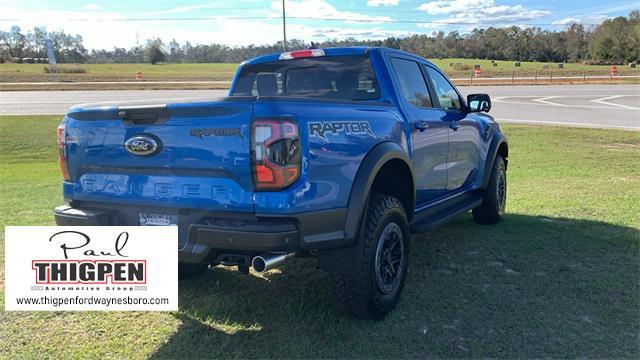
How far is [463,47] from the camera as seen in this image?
262 feet

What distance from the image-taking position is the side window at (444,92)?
5035 mm

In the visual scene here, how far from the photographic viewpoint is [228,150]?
2848mm

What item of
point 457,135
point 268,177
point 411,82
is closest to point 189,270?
point 268,177

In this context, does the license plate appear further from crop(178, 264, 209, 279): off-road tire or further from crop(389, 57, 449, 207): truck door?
crop(389, 57, 449, 207): truck door

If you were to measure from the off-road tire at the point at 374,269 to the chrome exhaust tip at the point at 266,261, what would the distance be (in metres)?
0.53

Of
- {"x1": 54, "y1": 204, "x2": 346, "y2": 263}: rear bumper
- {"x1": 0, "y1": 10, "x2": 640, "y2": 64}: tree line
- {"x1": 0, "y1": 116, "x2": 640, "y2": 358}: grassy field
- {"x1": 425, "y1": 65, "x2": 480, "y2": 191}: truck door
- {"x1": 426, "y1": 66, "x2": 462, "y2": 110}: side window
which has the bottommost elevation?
{"x1": 0, "y1": 116, "x2": 640, "y2": 358}: grassy field

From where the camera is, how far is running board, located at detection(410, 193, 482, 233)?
426 centimetres

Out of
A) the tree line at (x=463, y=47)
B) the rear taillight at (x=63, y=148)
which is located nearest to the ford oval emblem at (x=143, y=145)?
the rear taillight at (x=63, y=148)

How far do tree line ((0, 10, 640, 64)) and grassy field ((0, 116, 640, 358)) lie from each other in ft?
219

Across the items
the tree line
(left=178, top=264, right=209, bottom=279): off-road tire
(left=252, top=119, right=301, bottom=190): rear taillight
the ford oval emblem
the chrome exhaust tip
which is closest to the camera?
(left=252, top=119, right=301, bottom=190): rear taillight

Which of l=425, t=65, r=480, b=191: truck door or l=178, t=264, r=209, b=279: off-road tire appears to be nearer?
l=178, t=264, r=209, b=279: off-road tire

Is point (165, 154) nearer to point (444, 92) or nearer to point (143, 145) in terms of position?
point (143, 145)

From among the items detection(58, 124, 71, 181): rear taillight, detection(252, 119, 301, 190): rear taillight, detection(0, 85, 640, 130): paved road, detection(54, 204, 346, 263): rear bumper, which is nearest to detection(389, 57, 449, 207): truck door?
detection(54, 204, 346, 263): rear bumper

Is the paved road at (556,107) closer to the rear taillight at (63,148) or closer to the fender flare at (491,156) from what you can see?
the fender flare at (491,156)
